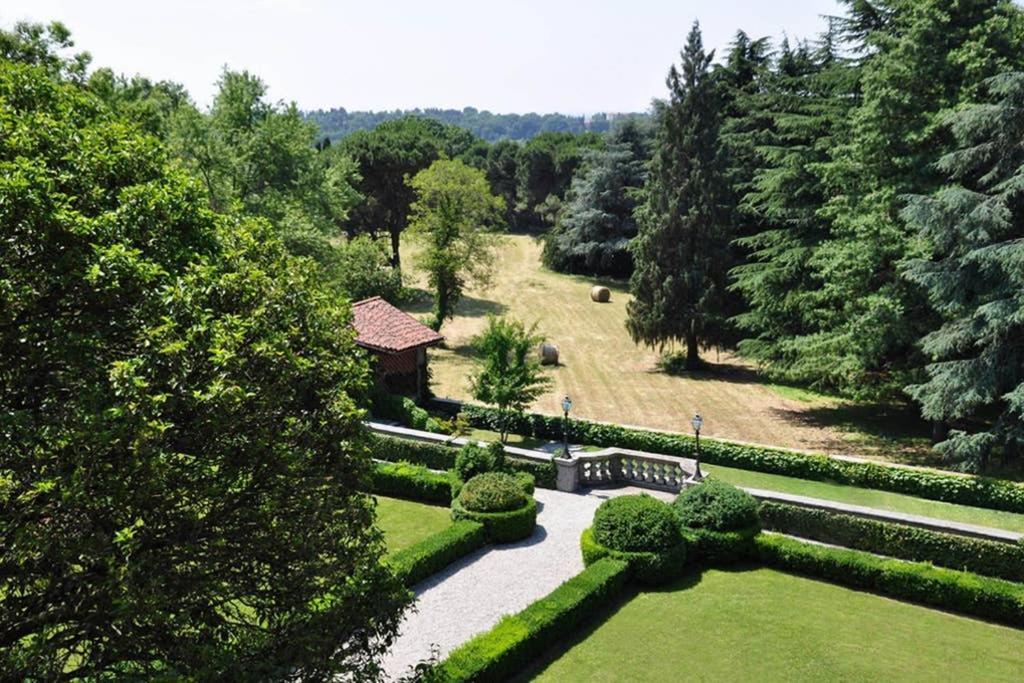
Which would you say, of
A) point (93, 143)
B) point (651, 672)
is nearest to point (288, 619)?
point (93, 143)

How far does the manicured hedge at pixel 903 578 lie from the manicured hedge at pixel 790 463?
5.47 metres

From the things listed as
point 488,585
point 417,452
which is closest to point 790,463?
point 488,585

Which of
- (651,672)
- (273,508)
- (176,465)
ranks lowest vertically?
(651,672)

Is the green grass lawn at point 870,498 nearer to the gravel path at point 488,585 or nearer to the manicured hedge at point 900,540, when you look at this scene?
the manicured hedge at point 900,540

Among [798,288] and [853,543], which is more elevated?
[798,288]

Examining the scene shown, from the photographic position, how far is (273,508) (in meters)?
8.44

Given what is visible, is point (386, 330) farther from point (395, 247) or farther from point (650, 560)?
point (395, 247)

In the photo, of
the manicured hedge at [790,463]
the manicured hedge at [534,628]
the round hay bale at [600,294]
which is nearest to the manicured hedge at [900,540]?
the manicured hedge at [790,463]

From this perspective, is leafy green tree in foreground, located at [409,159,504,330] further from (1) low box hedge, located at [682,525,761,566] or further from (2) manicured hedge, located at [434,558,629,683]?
(2) manicured hedge, located at [434,558,629,683]

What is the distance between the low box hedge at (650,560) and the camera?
17.2m

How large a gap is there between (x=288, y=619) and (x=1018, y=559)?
54.7 ft

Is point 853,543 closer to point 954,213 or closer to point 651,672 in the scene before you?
point 651,672

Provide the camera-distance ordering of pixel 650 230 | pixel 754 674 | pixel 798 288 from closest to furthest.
A: pixel 754 674
pixel 798 288
pixel 650 230

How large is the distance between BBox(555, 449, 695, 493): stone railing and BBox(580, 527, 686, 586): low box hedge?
5.22 m
